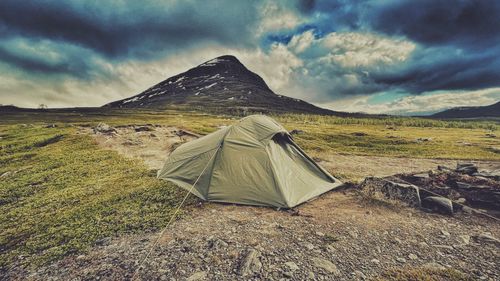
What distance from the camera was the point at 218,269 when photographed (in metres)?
5.79

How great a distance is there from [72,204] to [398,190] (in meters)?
14.0

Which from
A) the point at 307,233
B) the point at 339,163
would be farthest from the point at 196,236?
the point at 339,163

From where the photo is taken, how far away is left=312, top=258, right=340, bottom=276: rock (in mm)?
5699

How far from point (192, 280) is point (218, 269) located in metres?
0.65

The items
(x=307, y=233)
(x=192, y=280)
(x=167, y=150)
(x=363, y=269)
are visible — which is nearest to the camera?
(x=192, y=280)

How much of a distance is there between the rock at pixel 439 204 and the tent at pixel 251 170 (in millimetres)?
3574

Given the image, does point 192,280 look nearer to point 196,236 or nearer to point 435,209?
point 196,236

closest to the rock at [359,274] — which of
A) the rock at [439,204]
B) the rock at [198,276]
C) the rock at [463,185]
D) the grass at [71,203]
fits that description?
the rock at [198,276]

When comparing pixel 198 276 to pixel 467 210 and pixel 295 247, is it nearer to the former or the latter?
pixel 295 247

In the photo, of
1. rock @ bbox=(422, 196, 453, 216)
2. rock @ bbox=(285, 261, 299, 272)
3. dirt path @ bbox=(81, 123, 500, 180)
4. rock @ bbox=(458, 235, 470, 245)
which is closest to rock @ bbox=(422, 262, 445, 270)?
rock @ bbox=(458, 235, 470, 245)

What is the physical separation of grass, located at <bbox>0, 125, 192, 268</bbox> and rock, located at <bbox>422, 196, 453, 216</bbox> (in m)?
10.0

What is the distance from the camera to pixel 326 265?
5910mm

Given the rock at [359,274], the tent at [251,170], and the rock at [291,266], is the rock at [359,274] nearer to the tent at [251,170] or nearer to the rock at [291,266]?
the rock at [291,266]

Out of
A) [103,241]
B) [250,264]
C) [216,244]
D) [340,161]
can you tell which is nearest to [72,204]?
[103,241]
